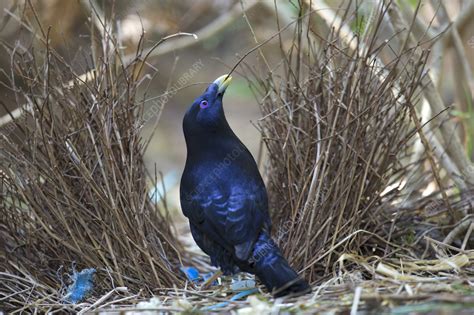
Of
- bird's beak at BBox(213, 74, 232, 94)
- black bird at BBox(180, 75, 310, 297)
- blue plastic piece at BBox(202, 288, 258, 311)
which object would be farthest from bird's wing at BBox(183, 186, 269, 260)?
bird's beak at BBox(213, 74, 232, 94)

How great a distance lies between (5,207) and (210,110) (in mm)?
892

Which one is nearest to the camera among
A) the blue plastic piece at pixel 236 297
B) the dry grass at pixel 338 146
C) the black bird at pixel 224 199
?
the blue plastic piece at pixel 236 297

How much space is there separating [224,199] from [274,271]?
1.17ft

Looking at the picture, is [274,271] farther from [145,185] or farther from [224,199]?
[145,185]

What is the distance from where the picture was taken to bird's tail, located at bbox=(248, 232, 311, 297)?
2.19 m

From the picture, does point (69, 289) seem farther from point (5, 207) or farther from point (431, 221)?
point (431, 221)

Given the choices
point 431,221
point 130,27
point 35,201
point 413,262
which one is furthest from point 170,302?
point 130,27

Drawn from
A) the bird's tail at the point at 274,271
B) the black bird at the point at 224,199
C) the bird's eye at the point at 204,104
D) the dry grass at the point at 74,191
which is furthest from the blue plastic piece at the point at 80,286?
the bird's eye at the point at 204,104

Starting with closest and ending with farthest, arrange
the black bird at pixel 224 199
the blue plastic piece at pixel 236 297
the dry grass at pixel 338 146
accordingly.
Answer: the blue plastic piece at pixel 236 297 < the black bird at pixel 224 199 < the dry grass at pixel 338 146

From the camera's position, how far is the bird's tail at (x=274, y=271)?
2188mm

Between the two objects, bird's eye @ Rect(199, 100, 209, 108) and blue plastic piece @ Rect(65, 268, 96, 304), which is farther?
bird's eye @ Rect(199, 100, 209, 108)

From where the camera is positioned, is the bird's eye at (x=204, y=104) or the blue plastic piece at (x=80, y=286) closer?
the blue plastic piece at (x=80, y=286)

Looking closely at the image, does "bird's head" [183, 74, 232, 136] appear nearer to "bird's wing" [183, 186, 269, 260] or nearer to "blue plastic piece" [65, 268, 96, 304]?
"bird's wing" [183, 186, 269, 260]

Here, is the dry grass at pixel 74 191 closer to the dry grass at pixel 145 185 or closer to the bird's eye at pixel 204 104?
the dry grass at pixel 145 185
